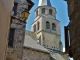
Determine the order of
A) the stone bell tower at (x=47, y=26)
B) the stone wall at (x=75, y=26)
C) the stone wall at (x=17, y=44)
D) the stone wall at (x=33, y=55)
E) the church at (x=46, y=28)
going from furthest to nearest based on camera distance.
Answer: the stone bell tower at (x=47, y=26) → the church at (x=46, y=28) → the stone wall at (x=33, y=55) → the stone wall at (x=17, y=44) → the stone wall at (x=75, y=26)

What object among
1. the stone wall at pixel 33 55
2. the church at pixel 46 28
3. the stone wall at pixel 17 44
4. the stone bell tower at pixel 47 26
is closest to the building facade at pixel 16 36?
the stone wall at pixel 17 44

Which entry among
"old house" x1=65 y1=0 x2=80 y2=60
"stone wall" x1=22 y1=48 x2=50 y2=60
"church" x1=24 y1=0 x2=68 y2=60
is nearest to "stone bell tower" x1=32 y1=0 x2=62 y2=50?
"church" x1=24 y1=0 x2=68 y2=60

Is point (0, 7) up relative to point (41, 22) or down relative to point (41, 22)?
down

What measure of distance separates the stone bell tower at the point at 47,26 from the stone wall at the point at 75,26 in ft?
130

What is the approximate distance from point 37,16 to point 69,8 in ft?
154

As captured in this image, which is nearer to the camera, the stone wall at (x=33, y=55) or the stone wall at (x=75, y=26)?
the stone wall at (x=75, y=26)

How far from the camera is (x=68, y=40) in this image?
17.7 ft

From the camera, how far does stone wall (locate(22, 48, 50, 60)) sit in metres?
17.6

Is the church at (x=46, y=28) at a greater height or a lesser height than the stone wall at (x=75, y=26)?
greater

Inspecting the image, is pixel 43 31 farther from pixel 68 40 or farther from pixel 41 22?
pixel 68 40

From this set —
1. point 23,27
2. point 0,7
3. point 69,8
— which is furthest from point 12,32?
point 0,7

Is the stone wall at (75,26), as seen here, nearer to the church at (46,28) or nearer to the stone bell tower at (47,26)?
the church at (46,28)

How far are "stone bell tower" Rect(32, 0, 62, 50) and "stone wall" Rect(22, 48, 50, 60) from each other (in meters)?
24.8

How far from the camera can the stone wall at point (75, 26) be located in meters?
4.50
